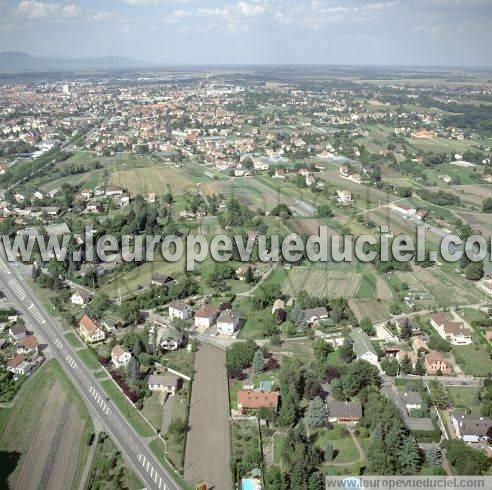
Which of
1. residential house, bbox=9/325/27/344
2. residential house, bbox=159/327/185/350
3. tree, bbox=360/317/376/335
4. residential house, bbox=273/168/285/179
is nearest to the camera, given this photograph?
residential house, bbox=159/327/185/350

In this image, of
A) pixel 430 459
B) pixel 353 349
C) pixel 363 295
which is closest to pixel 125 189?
pixel 363 295

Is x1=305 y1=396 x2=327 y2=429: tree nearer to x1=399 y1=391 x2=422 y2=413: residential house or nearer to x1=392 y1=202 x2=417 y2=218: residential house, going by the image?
x1=399 y1=391 x2=422 y2=413: residential house

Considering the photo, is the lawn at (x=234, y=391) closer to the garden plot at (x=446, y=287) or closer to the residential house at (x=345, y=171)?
the garden plot at (x=446, y=287)

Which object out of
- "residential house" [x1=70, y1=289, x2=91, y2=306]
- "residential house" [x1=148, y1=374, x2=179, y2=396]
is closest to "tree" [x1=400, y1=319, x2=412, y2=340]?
"residential house" [x1=148, y1=374, x2=179, y2=396]

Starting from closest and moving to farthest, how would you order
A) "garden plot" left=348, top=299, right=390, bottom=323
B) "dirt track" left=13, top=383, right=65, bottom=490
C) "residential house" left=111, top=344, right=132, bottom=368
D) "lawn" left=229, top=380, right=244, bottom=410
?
1. "dirt track" left=13, top=383, right=65, bottom=490
2. "lawn" left=229, top=380, right=244, bottom=410
3. "residential house" left=111, top=344, right=132, bottom=368
4. "garden plot" left=348, top=299, right=390, bottom=323

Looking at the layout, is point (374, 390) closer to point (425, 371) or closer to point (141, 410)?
point (425, 371)

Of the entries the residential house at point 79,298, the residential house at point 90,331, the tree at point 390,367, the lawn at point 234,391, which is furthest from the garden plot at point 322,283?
the residential house at point 79,298

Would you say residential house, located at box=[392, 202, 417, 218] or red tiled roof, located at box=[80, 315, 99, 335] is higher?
residential house, located at box=[392, 202, 417, 218]
